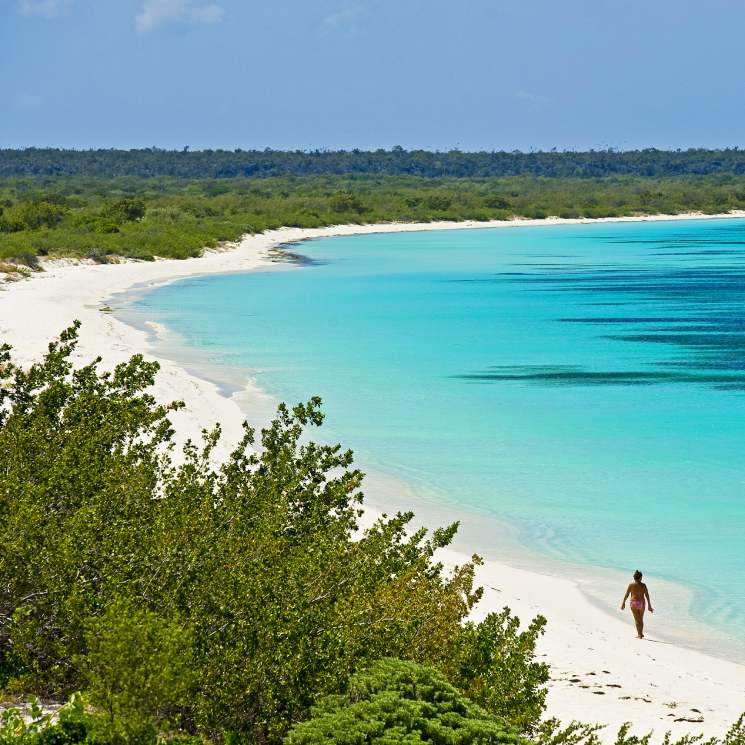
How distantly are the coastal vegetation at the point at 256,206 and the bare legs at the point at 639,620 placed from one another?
132ft

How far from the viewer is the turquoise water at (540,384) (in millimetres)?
17969

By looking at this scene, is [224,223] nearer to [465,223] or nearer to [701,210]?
[465,223]

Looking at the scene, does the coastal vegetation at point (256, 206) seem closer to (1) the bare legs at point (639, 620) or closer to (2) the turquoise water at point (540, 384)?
(2) the turquoise water at point (540, 384)

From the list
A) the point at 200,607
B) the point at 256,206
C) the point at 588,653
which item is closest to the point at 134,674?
the point at 200,607

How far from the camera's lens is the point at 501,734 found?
725 centimetres

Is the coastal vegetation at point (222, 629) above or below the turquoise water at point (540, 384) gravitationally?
below

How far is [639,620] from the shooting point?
42.8ft

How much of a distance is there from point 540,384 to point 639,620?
1734 cm

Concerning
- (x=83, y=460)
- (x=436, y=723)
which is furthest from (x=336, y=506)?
(x=436, y=723)

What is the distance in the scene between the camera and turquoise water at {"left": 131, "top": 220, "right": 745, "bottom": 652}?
1797 centimetres

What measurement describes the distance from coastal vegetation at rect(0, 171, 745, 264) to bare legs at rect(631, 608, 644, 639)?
4032 centimetres

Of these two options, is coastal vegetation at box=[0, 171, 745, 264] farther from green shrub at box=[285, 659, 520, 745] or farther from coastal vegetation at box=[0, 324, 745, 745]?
green shrub at box=[285, 659, 520, 745]

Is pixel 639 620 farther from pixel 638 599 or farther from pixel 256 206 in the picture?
pixel 256 206

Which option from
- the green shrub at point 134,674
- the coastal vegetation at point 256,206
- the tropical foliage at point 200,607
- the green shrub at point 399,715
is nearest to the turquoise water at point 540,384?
the tropical foliage at point 200,607
